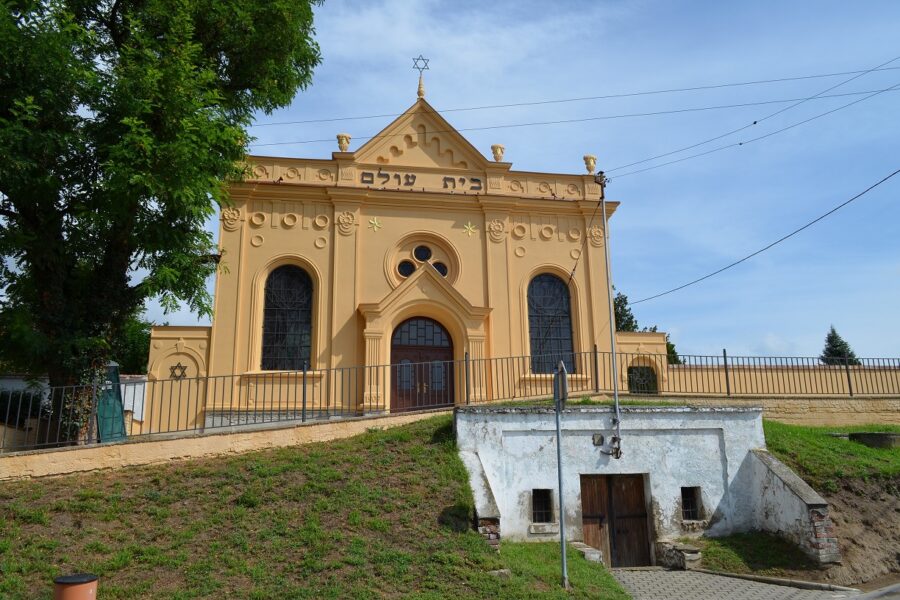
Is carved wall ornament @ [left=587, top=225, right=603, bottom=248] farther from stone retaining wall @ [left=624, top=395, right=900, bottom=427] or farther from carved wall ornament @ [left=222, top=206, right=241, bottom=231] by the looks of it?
carved wall ornament @ [left=222, top=206, right=241, bottom=231]

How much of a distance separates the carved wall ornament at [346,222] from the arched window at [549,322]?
5335 millimetres

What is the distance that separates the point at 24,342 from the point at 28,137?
3528 mm

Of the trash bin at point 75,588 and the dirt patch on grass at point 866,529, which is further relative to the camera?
the dirt patch on grass at point 866,529

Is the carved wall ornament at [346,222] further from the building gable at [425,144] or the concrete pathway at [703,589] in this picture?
the concrete pathway at [703,589]

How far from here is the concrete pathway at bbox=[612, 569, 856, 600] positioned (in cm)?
1017

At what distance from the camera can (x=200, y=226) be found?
14008 mm

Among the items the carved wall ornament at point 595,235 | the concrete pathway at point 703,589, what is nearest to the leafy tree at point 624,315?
the carved wall ornament at point 595,235

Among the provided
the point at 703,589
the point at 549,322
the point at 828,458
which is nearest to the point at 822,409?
the point at 828,458

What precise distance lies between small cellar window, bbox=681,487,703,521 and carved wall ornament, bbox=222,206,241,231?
1292cm

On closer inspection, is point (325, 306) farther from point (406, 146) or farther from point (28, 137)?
point (28, 137)

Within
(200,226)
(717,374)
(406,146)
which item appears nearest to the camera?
(200,226)

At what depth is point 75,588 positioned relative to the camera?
7.20 metres

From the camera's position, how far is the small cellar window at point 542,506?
12.4 metres

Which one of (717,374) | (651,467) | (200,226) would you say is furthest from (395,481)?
(717,374)
